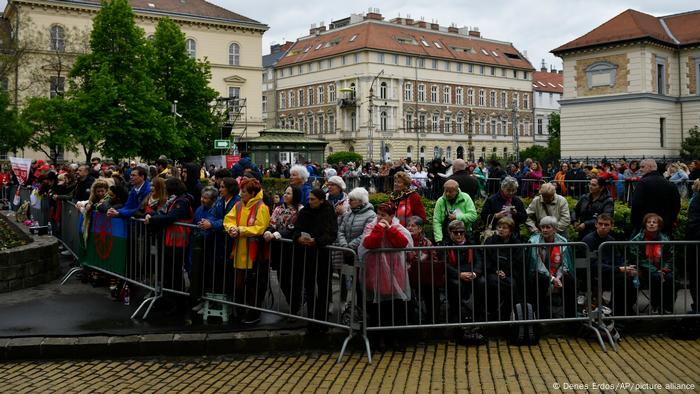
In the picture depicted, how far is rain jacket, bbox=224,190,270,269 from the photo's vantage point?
28.1 ft

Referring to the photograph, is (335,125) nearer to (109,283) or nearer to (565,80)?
(565,80)

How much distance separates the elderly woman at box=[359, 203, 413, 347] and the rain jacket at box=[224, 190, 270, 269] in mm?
1443

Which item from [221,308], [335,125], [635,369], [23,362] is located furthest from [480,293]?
[335,125]

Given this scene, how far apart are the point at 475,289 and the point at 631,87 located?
1707 inches

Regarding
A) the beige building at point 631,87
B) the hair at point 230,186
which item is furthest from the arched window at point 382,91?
the hair at point 230,186

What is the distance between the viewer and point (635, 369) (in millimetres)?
7113

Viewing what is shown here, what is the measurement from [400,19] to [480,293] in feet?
311

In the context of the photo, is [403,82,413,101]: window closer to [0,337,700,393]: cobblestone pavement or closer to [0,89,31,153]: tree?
[0,89,31,153]: tree

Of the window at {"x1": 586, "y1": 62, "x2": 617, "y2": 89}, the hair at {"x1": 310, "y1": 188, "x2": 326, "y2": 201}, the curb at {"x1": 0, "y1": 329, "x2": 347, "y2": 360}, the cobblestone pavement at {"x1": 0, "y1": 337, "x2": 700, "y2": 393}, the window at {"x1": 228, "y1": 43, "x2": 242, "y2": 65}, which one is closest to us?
the cobblestone pavement at {"x1": 0, "y1": 337, "x2": 700, "y2": 393}

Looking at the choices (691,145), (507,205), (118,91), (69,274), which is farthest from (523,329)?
(691,145)

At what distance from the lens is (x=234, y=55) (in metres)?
74.2

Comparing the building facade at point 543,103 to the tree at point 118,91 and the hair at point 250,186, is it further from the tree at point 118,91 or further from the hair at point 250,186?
the hair at point 250,186

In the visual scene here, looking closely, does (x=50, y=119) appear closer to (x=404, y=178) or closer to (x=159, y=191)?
(x=159, y=191)

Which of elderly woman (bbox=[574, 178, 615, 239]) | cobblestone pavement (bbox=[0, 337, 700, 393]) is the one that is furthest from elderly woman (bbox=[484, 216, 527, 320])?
elderly woman (bbox=[574, 178, 615, 239])
